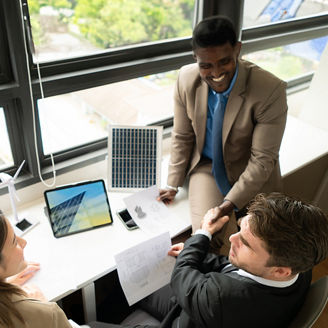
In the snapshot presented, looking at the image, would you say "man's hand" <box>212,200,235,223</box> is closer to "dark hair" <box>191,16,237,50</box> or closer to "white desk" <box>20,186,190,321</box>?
"white desk" <box>20,186,190,321</box>

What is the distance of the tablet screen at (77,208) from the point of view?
158 cm

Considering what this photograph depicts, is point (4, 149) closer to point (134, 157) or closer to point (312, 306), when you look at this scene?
point (134, 157)

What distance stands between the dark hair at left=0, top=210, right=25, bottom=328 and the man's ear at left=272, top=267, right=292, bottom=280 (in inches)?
28.4

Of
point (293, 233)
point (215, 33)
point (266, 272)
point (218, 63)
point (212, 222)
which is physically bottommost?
point (212, 222)

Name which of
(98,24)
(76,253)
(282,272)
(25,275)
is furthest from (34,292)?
(98,24)

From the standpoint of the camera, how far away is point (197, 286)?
115 centimetres

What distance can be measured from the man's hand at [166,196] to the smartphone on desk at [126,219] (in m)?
0.20

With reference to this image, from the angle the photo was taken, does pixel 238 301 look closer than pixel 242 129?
Yes

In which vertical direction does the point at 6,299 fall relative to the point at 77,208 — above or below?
above

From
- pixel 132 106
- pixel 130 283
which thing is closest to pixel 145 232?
pixel 130 283

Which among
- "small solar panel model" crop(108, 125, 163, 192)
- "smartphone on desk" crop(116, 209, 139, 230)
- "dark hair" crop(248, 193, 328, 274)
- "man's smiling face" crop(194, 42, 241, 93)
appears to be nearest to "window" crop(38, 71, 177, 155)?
"small solar panel model" crop(108, 125, 163, 192)

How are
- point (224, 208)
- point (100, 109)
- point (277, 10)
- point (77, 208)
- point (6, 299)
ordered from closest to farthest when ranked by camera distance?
point (6, 299)
point (77, 208)
point (224, 208)
point (100, 109)
point (277, 10)

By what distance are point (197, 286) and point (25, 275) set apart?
0.69 meters

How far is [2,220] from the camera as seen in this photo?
3.19ft
